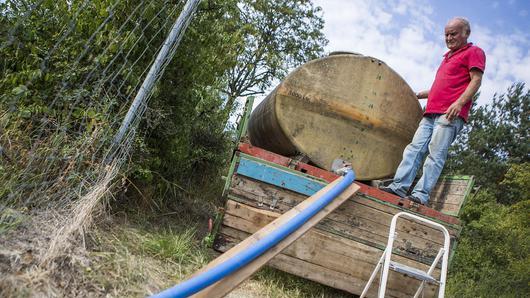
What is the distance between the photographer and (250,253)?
2109 mm

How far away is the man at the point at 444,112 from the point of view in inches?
138

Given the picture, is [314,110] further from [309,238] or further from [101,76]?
[101,76]

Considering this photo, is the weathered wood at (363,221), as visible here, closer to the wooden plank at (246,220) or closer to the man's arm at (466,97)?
the wooden plank at (246,220)

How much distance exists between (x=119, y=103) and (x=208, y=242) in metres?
1.31

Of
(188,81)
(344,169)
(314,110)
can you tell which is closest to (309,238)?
(344,169)

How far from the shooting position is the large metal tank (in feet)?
12.1

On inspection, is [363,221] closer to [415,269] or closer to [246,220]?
[415,269]

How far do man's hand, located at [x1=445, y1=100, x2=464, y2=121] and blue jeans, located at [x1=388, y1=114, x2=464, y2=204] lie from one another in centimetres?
6

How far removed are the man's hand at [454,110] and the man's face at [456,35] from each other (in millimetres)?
658

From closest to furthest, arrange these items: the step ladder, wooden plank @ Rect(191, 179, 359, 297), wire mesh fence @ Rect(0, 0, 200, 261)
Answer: wooden plank @ Rect(191, 179, 359, 297) < wire mesh fence @ Rect(0, 0, 200, 261) < the step ladder

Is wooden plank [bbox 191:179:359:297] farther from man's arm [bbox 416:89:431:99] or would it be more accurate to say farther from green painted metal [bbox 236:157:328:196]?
man's arm [bbox 416:89:431:99]

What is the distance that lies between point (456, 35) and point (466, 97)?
0.68 metres

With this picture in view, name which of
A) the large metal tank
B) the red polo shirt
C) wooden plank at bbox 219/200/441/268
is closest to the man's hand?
the red polo shirt

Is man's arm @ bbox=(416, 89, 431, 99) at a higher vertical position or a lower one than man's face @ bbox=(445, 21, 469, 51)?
lower
